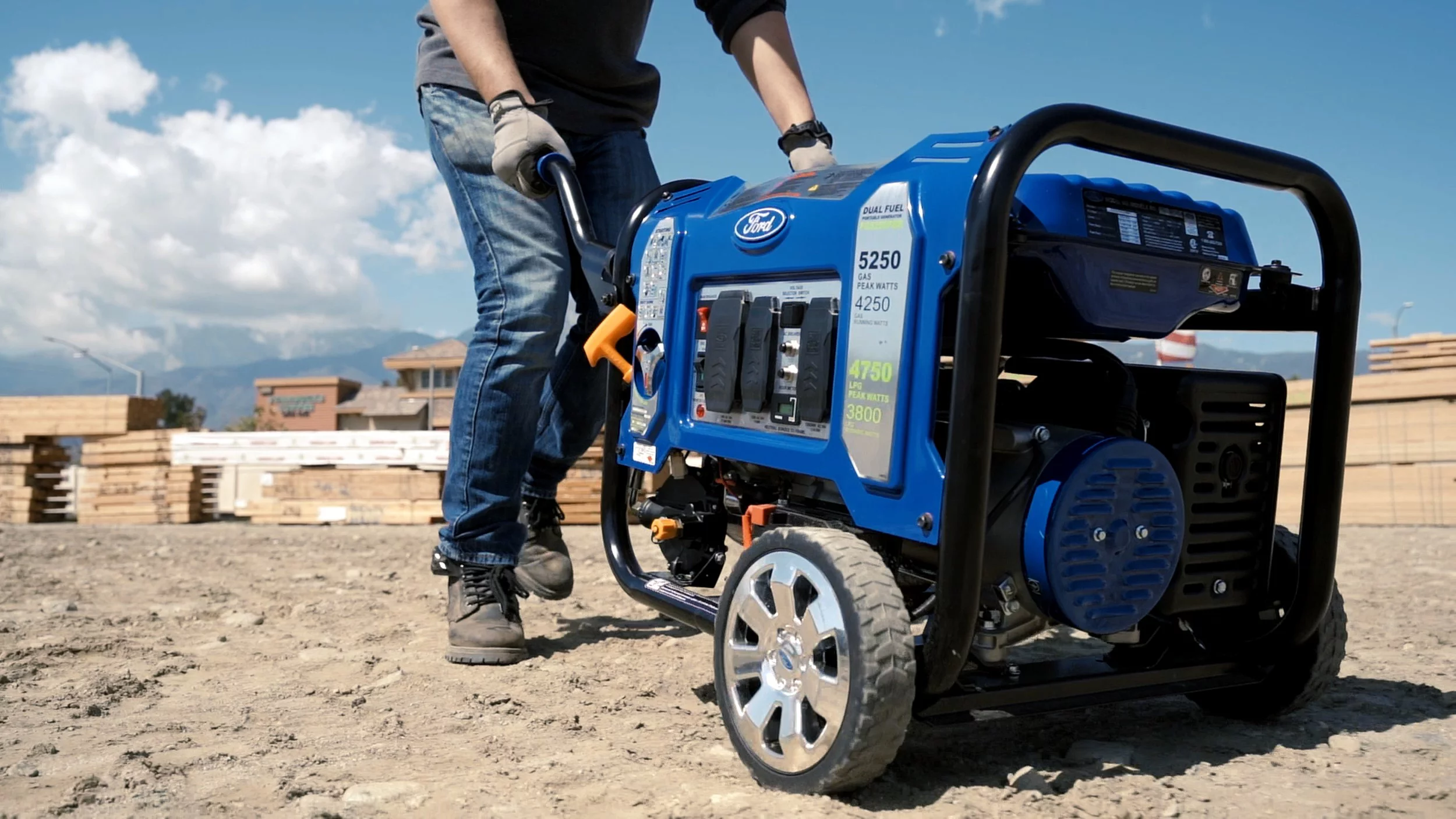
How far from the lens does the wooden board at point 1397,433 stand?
26.6ft

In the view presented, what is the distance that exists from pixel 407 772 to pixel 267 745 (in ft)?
1.20

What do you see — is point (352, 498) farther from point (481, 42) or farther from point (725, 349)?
point (725, 349)

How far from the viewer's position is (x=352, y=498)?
10438 mm

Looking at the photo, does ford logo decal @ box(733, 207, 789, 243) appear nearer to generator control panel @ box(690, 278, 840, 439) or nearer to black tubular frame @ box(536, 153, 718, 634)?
generator control panel @ box(690, 278, 840, 439)

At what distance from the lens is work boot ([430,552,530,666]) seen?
2.88 m

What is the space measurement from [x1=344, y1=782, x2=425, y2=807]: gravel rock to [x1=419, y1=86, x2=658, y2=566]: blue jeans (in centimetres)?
112

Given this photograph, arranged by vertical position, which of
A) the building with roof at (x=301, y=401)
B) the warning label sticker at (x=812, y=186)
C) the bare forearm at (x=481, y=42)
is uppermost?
the bare forearm at (x=481, y=42)

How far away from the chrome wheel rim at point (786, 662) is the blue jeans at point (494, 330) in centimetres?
113

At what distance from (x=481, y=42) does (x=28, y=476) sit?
440 inches

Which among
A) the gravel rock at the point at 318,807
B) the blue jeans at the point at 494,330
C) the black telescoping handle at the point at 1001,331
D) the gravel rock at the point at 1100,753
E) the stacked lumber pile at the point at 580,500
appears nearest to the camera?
the black telescoping handle at the point at 1001,331

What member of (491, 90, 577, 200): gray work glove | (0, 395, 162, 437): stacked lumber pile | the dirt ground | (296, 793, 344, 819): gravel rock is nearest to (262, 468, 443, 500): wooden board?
(0, 395, 162, 437): stacked lumber pile

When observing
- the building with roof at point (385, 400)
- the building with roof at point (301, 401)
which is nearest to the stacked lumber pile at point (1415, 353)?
the building with roof at point (301, 401)

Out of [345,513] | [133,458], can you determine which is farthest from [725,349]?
[133,458]

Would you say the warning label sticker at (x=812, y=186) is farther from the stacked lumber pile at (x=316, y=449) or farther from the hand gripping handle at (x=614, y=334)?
the stacked lumber pile at (x=316, y=449)
